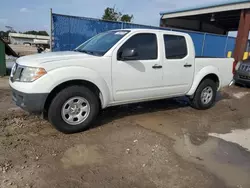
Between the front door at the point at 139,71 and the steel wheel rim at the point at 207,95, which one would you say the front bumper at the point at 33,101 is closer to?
the front door at the point at 139,71

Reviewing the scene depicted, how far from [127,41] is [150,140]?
1.92 m

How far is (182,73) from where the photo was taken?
18.1 ft

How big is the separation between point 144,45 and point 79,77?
1.61 meters

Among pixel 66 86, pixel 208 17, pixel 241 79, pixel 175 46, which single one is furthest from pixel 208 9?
pixel 66 86

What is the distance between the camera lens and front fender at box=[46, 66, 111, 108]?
3830mm

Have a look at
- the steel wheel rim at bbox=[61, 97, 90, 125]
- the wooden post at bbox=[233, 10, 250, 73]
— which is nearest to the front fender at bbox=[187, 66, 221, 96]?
the steel wheel rim at bbox=[61, 97, 90, 125]

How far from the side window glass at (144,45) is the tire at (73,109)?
1.19 meters

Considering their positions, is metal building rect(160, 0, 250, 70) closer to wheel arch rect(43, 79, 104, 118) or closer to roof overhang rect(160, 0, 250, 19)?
roof overhang rect(160, 0, 250, 19)

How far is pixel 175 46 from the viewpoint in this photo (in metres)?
5.43

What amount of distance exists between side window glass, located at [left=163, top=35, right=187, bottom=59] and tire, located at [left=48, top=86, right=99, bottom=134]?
6.60ft

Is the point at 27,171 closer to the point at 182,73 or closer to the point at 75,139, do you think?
the point at 75,139

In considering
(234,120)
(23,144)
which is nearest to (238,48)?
(234,120)

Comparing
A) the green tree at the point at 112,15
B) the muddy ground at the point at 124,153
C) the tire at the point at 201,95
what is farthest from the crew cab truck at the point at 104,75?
the green tree at the point at 112,15

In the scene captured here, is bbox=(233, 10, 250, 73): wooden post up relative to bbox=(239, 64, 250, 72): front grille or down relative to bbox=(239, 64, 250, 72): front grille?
up
